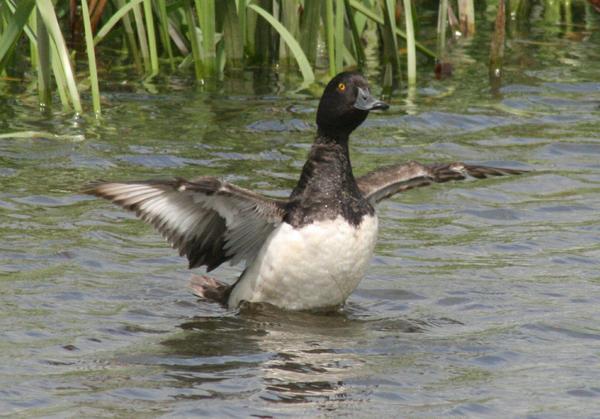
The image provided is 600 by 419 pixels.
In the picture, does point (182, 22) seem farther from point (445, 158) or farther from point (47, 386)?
point (47, 386)

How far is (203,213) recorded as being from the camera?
7031mm

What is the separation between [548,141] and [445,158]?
3.36 ft

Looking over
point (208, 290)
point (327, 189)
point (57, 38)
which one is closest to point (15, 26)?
point (57, 38)

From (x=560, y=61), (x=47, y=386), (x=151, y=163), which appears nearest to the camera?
(x=47, y=386)

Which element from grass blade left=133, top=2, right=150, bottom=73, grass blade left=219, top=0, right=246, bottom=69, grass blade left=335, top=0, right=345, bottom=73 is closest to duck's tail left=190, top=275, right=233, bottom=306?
grass blade left=335, top=0, right=345, bottom=73

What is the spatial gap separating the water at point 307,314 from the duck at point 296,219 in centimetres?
18

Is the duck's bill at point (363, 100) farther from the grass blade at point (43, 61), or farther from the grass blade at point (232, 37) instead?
the grass blade at point (232, 37)

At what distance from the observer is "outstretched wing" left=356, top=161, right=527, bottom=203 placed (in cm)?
741

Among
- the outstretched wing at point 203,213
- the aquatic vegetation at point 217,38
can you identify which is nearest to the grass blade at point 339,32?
the aquatic vegetation at point 217,38

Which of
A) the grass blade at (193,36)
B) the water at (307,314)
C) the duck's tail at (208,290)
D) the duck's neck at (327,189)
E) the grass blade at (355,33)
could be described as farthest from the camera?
the grass blade at (355,33)

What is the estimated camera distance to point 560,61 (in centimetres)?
1285

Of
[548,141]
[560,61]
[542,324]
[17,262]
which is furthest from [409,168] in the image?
[560,61]

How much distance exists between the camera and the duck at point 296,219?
266 inches

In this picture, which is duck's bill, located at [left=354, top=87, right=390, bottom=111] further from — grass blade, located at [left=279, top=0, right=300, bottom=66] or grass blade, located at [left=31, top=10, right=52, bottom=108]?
grass blade, located at [left=279, top=0, right=300, bottom=66]
